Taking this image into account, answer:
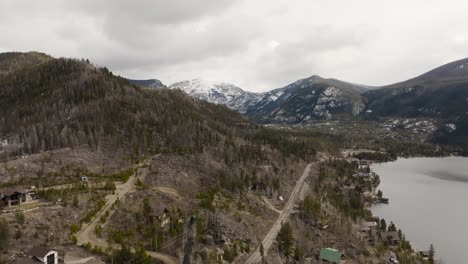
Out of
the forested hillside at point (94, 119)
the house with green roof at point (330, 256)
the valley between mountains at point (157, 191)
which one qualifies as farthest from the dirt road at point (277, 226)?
the forested hillside at point (94, 119)

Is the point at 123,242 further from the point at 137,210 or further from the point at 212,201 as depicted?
the point at 212,201

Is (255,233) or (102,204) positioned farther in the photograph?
(255,233)

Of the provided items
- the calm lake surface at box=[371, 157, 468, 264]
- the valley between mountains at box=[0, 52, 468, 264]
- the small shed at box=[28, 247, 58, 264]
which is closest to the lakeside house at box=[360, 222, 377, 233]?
the valley between mountains at box=[0, 52, 468, 264]

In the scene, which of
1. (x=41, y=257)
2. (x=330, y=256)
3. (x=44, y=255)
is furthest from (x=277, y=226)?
(x=41, y=257)

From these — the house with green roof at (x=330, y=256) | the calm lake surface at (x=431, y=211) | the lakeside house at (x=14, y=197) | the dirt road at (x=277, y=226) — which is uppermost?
the lakeside house at (x=14, y=197)

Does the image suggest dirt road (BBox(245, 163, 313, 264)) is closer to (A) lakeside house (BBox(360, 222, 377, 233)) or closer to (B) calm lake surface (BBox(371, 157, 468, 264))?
(A) lakeside house (BBox(360, 222, 377, 233))

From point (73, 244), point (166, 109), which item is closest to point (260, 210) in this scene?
point (73, 244)

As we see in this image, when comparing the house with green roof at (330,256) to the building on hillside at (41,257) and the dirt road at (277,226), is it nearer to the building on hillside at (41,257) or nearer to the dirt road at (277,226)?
the dirt road at (277,226)
